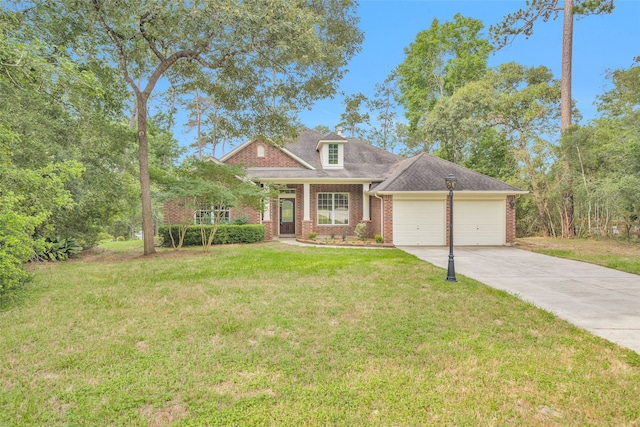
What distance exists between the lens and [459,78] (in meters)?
24.0

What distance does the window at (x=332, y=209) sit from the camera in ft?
54.5

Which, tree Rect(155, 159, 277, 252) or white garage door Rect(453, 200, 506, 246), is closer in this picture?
tree Rect(155, 159, 277, 252)

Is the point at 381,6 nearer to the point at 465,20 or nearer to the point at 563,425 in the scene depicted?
the point at 465,20

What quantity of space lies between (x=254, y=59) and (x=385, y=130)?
23123 mm

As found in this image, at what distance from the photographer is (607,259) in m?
9.47

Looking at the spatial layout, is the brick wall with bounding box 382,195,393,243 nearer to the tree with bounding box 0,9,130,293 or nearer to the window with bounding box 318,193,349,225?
the window with bounding box 318,193,349,225

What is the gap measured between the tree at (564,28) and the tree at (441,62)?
6231 mm

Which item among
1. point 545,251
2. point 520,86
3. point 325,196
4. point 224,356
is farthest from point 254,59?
point 520,86

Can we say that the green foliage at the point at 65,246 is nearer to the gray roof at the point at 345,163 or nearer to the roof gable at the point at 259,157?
the gray roof at the point at 345,163

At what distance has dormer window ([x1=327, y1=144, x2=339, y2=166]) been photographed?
17.2 metres

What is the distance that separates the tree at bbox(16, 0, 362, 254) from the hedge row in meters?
2.75

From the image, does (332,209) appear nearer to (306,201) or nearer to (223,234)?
(306,201)

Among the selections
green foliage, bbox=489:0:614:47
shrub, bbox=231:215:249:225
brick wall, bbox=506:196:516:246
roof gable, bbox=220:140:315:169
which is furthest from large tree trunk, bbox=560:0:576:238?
shrub, bbox=231:215:249:225

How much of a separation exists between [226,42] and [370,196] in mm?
9563
